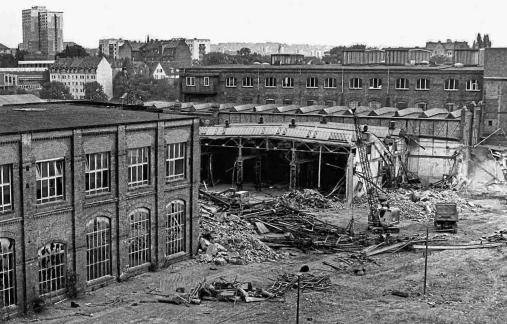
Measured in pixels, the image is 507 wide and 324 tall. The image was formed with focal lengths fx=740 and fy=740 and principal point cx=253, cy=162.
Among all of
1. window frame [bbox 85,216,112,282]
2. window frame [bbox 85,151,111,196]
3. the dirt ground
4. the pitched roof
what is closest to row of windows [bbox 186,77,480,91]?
the dirt ground

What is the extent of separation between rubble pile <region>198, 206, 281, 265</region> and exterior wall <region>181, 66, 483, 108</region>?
3938 cm

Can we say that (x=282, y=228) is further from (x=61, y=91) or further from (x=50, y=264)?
(x=61, y=91)

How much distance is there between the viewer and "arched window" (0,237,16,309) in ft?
96.5

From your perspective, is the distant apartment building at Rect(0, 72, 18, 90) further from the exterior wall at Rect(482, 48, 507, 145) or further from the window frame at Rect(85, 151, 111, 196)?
the window frame at Rect(85, 151, 111, 196)

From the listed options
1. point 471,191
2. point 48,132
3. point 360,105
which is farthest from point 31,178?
point 360,105

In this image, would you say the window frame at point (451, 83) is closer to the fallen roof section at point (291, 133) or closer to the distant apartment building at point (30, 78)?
the fallen roof section at point (291, 133)

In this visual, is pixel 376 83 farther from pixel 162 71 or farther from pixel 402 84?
pixel 162 71

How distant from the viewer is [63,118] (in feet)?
118

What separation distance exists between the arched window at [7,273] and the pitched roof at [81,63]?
132687mm

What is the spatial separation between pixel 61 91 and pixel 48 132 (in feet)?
384

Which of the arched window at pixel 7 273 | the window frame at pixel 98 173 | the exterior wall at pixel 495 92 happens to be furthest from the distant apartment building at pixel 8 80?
the arched window at pixel 7 273

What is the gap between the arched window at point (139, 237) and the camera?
35.4m

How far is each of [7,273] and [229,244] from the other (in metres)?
13.3

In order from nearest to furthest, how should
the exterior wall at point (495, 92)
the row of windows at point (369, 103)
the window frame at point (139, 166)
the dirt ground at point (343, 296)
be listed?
1. the dirt ground at point (343, 296)
2. the window frame at point (139, 166)
3. the exterior wall at point (495, 92)
4. the row of windows at point (369, 103)
